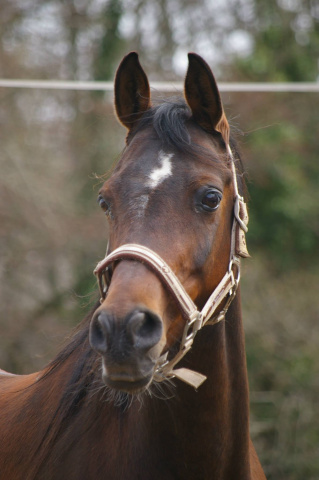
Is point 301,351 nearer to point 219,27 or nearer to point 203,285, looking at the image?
point 203,285

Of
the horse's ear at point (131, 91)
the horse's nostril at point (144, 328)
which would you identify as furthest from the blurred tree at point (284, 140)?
the horse's nostril at point (144, 328)

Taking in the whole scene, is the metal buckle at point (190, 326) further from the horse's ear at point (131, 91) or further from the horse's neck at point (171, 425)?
the horse's ear at point (131, 91)

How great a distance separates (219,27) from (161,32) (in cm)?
117

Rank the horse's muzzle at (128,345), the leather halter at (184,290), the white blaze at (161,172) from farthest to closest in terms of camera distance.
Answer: the white blaze at (161,172) → the leather halter at (184,290) → the horse's muzzle at (128,345)

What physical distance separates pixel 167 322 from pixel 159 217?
38 centimetres

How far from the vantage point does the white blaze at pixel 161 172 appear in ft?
7.00

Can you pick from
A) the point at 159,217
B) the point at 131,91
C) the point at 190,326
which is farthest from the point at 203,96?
the point at 190,326

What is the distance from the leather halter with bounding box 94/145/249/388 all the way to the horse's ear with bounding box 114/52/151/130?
44 centimetres

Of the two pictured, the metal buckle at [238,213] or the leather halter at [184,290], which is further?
the metal buckle at [238,213]

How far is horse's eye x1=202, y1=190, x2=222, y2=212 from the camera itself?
2.18m

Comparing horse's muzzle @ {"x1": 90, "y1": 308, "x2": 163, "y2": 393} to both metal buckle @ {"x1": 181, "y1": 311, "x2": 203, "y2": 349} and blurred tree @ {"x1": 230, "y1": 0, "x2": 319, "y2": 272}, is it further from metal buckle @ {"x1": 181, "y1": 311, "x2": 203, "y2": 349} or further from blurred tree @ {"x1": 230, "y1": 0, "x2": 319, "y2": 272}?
blurred tree @ {"x1": 230, "y1": 0, "x2": 319, "y2": 272}

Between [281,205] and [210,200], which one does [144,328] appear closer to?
[210,200]

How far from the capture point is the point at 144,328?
1.82 m

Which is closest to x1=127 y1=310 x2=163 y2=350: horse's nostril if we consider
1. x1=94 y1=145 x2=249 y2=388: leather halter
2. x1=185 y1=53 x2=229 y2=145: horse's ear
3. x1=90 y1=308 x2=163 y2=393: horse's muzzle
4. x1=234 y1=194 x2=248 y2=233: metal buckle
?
x1=90 y1=308 x2=163 y2=393: horse's muzzle
